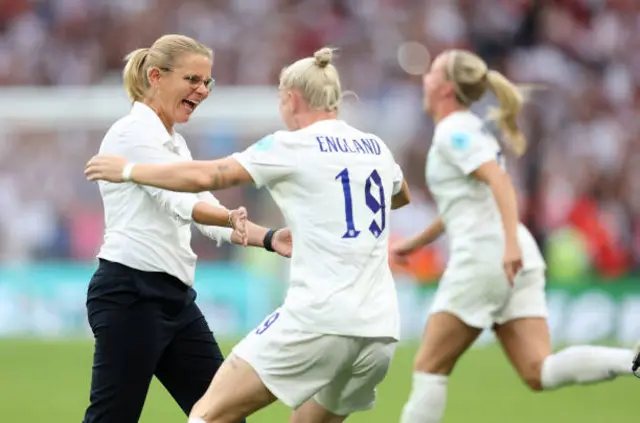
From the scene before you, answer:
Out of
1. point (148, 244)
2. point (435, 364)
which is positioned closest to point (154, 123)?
point (148, 244)

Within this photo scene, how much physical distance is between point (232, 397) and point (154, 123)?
3.98ft

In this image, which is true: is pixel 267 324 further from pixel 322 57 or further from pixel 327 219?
pixel 322 57

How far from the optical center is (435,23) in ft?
63.4

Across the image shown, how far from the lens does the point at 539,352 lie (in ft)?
23.9

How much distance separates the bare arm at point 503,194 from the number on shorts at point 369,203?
5.42ft

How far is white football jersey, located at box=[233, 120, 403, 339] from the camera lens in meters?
5.32

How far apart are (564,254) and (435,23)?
4.83 m

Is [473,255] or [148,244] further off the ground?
[148,244]

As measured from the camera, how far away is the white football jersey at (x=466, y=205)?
7.52m

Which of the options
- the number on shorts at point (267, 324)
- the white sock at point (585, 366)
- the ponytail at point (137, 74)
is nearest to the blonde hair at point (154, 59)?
the ponytail at point (137, 74)

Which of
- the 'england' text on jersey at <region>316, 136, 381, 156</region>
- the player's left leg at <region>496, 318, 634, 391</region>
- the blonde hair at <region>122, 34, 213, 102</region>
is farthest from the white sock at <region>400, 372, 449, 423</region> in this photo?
the blonde hair at <region>122, 34, 213, 102</region>

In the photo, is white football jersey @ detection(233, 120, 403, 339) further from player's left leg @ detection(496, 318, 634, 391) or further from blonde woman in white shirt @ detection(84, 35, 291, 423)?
player's left leg @ detection(496, 318, 634, 391)

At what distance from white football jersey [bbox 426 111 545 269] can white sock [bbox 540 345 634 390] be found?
2.27ft

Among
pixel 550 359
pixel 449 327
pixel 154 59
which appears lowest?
pixel 550 359
